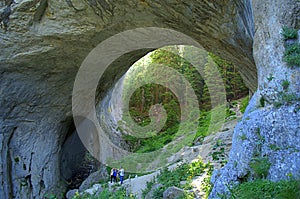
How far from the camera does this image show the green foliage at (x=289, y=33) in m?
4.39

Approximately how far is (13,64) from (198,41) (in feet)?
20.4

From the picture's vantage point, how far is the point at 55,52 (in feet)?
29.8

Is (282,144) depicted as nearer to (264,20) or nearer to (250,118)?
(250,118)

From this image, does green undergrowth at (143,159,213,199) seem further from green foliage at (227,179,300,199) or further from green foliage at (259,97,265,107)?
green foliage at (227,179,300,199)

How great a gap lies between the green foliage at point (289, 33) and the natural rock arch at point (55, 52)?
0.43 metres

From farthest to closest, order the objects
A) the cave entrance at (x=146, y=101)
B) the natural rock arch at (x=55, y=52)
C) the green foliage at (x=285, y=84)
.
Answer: the cave entrance at (x=146, y=101), the natural rock arch at (x=55, y=52), the green foliage at (x=285, y=84)


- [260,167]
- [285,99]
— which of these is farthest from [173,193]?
[285,99]

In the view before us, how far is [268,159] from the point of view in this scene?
3863 mm

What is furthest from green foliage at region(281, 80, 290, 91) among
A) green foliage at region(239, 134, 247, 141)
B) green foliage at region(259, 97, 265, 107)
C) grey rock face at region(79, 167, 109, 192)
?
grey rock face at region(79, 167, 109, 192)

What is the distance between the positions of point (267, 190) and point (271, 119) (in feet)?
3.79

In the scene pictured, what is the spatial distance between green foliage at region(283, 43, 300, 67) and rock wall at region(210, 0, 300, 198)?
7 centimetres

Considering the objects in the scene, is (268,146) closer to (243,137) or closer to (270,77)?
(243,137)

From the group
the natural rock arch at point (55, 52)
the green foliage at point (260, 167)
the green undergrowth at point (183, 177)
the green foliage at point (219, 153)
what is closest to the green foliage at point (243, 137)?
the green foliage at point (260, 167)

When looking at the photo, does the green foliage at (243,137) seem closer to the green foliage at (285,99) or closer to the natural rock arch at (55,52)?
the green foliage at (285,99)
